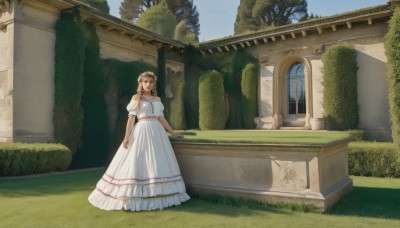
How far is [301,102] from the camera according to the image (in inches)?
622

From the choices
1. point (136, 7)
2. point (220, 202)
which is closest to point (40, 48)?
point (220, 202)

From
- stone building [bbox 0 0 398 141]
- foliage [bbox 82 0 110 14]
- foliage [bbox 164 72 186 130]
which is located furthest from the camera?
foliage [bbox 82 0 110 14]

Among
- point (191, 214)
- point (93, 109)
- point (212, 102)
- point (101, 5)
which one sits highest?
point (101, 5)

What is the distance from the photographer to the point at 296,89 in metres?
16.0

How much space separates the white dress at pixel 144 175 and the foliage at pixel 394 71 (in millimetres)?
7618

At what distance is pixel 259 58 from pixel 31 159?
12.0 meters

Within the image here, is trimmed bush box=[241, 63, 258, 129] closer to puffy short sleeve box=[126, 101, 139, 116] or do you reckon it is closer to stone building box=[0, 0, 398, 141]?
stone building box=[0, 0, 398, 141]

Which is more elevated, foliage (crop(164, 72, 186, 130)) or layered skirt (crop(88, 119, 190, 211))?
foliage (crop(164, 72, 186, 130))

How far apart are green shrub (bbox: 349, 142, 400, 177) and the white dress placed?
640cm

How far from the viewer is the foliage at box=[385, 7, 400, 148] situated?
31.8 feet

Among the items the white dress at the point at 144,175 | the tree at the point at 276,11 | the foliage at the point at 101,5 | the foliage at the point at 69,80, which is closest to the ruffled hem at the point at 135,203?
the white dress at the point at 144,175

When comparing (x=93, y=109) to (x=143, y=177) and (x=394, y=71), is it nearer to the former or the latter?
(x=143, y=177)

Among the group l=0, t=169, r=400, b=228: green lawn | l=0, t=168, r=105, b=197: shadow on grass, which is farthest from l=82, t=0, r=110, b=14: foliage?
l=0, t=169, r=400, b=228: green lawn

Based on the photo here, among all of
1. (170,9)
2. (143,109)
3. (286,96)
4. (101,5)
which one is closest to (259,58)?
(286,96)
